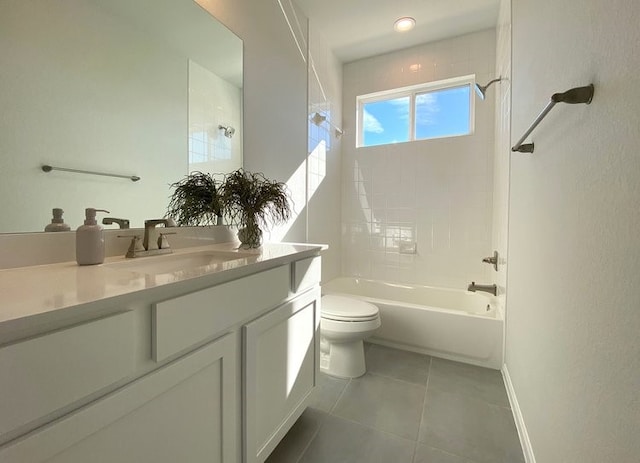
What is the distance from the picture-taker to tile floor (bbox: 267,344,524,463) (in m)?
1.28

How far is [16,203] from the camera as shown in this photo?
2.87ft

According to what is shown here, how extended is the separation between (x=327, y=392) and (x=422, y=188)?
6.28ft

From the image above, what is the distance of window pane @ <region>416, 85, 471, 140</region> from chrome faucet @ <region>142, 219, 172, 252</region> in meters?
2.42

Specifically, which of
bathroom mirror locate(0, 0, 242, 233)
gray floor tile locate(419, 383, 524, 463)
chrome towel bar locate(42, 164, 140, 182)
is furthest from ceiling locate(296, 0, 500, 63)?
gray floor tile locate(419, 383, 524, 463)

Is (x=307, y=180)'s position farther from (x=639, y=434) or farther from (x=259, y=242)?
(x=639, y=434)

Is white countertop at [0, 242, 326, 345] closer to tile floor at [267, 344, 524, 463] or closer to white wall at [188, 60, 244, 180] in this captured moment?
white wall at [188, 60, 244, 180]

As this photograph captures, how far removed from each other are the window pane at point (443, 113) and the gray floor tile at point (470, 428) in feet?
6.96

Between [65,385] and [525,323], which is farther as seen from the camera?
[525,323]

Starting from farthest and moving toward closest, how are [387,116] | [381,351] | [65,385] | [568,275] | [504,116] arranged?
[387,116] < [381,351] < [504,116] < [568,275] < [65,385]

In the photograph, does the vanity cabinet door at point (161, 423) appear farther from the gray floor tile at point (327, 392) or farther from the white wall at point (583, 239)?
the white wall at point (583, 239)

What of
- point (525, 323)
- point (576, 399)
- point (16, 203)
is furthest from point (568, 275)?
point (16, 203)

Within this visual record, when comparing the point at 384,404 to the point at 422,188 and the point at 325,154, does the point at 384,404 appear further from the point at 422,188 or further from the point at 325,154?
the point at 325,154

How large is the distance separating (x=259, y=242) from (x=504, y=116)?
187 centimetres

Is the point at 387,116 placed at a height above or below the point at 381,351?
above
